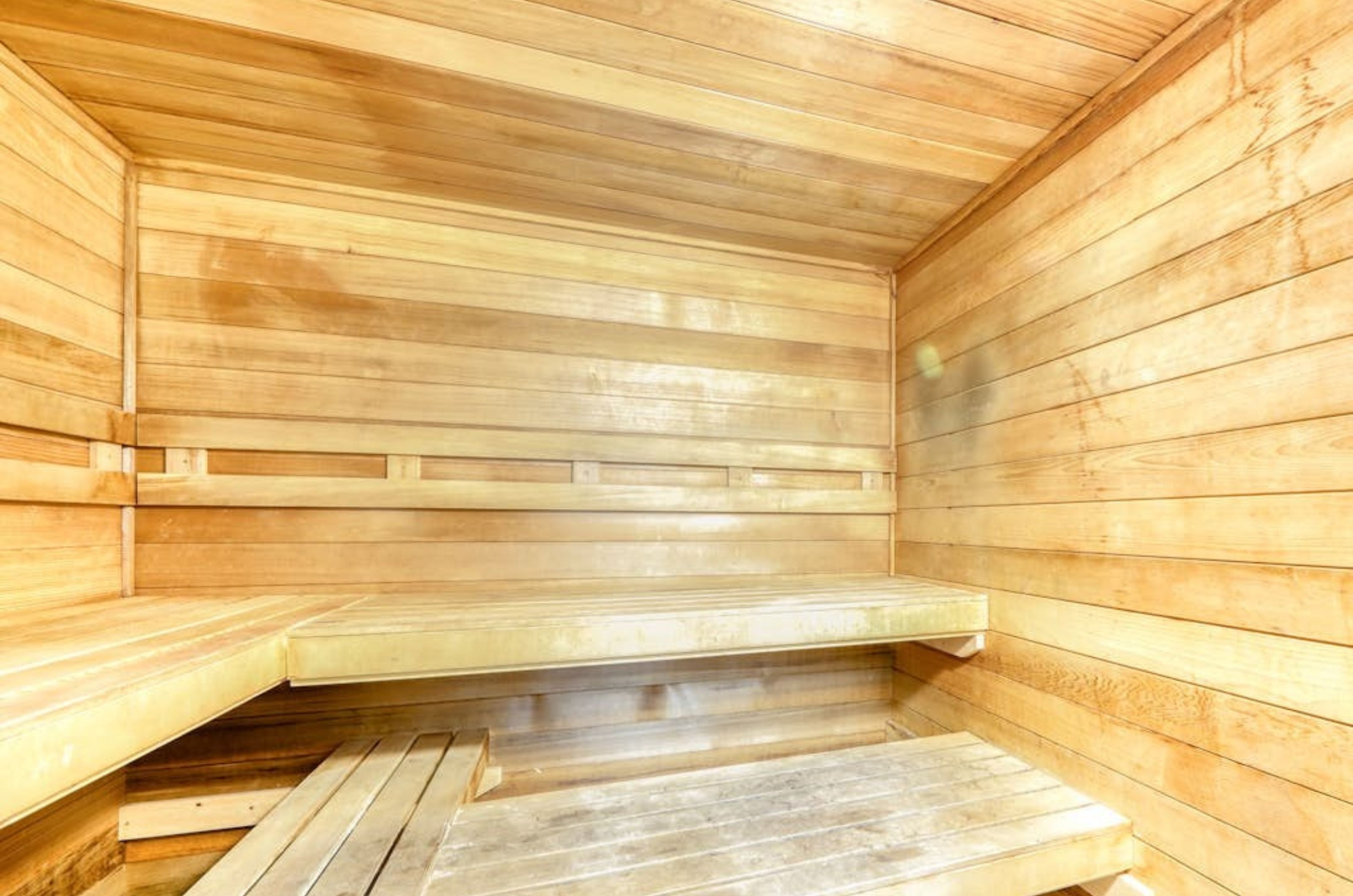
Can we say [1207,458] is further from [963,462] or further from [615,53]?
[615,53]

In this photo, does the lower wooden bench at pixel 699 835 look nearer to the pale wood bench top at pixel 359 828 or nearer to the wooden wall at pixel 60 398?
the pale wood bench top at pixel 359 828

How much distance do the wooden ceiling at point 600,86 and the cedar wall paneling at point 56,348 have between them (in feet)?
0.43

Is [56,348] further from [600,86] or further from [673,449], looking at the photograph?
[673,449]

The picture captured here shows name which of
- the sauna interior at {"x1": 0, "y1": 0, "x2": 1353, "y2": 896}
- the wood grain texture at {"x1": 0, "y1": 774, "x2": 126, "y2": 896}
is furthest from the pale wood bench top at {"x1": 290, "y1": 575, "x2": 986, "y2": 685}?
the wood grain texture at {"x1": 0, "y1": 774, "x2": 126, "y2": 896}

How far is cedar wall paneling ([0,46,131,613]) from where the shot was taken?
4.16ft

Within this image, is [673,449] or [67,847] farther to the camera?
[673,449]

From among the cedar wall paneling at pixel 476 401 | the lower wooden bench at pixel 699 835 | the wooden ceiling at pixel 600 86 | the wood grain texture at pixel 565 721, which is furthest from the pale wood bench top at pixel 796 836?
the wooden ceiling at pixel 600 86

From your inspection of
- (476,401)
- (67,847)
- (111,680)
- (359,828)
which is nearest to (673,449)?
(476,401)

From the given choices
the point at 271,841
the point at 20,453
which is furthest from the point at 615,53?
the point at 271,841

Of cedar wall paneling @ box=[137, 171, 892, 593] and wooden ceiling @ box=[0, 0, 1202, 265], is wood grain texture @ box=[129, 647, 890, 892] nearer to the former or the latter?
cedar wall paneling @ box=[137, 171, 892, 593]

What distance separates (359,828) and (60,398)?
136cm

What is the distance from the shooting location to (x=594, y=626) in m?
1.33

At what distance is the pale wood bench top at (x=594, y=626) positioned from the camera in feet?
4.01

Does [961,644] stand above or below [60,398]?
below
